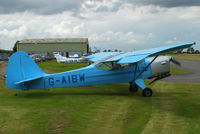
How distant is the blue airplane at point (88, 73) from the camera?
8008 millimetres

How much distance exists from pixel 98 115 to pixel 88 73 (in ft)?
10.4

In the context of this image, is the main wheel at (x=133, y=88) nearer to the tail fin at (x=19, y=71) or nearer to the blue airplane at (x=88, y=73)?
the blue airplane at (x=88, y=73)

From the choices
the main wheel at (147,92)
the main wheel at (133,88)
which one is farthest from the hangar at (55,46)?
the main wheel at (147,92)

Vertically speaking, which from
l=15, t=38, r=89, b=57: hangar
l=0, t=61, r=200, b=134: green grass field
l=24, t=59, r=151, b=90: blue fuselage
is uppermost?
l=15, t=38, r=89, b=57: hangar

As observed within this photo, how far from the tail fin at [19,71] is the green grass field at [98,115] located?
66 centimetres

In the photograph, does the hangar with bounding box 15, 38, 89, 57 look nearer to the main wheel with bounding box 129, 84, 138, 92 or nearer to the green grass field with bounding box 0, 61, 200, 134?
the main wheel with bounding box 129, 84, 138, 92

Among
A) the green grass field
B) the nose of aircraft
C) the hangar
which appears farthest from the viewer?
the hangar

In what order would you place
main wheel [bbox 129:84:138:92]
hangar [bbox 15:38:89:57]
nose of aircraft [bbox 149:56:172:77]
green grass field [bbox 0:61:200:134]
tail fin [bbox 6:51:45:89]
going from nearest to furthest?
green grass field [bbox 0:61:200:134] → tail fin [bbox 6:51:45:89] → nose of aircraft [bbox 149:56:172:77] → main wheel [bbox 129:84:138:92] → hangar [bbox 15:38:89:57]

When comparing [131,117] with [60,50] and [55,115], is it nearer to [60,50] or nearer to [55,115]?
[55,115]

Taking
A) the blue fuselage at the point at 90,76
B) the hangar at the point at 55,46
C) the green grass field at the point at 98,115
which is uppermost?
the hangar at the point at 55,46

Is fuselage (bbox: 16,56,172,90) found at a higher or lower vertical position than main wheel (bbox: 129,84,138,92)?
higher

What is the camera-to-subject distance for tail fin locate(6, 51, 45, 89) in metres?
7.95

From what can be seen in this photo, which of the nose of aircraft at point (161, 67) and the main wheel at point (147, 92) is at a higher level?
the nose of aircraft at point (161, 67)

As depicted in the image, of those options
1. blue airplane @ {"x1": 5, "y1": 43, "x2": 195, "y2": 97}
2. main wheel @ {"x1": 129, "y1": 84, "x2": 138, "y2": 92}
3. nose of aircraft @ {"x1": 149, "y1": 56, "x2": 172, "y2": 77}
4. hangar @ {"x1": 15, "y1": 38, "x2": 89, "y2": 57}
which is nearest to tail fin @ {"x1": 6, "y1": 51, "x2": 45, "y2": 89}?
Answer: blue airplane @ {"x1": 5, "y1": 43, "x2": 195, "y2": 97}
